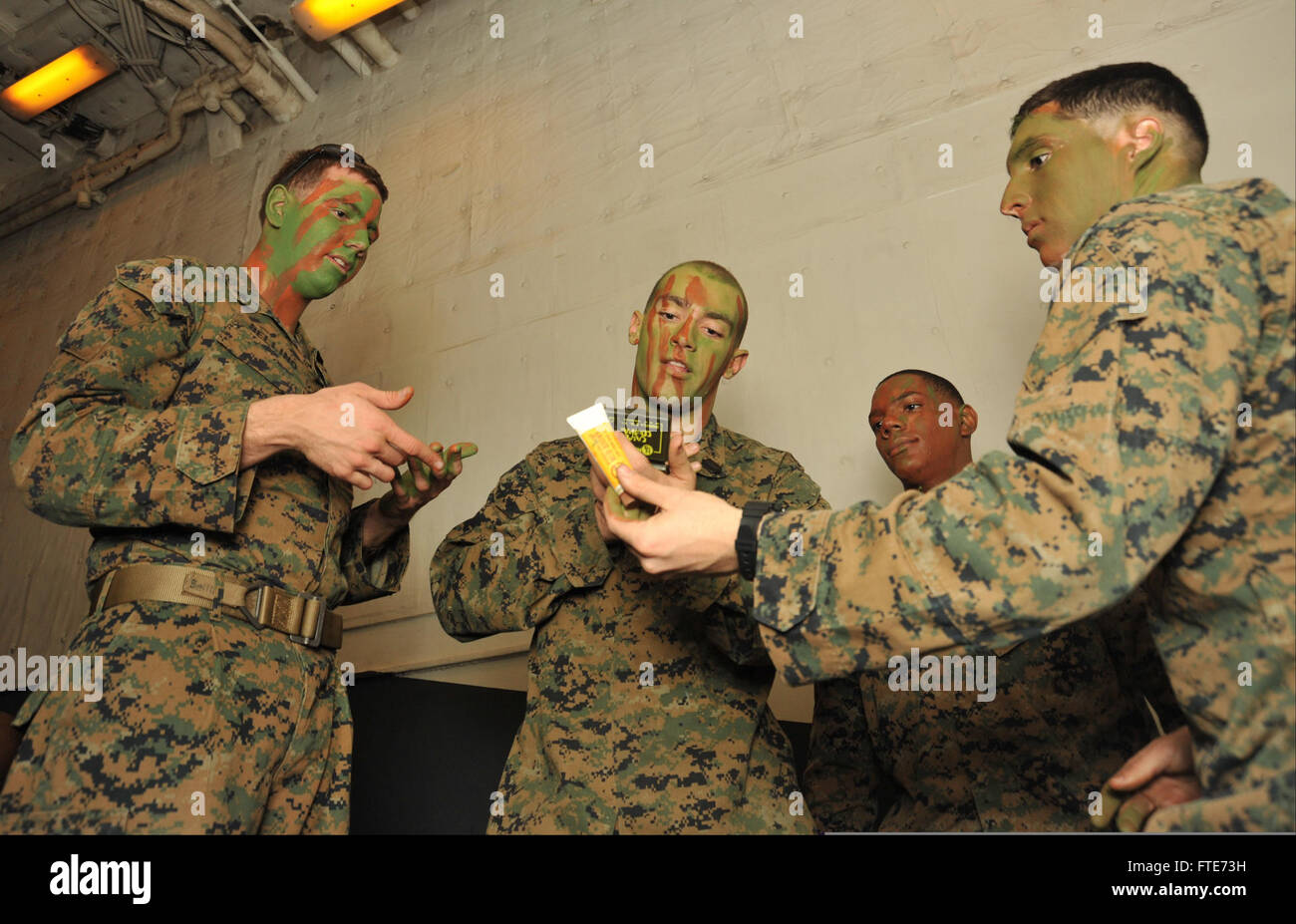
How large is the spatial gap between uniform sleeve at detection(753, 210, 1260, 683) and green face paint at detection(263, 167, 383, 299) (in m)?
1.48

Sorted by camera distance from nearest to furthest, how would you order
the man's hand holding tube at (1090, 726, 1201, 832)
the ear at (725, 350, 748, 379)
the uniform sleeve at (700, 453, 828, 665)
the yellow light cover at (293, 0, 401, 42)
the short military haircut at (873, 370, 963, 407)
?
the man's hand holding tube at (1090, 726, 1201, 832) → the uniform sleeve at (700, 453, 828, 665) → the ear at (725, 350, 748, 379) → the short military haircut at (873, 370, 963, 407) → the yellow light cover at (293, 0, 401, 42)

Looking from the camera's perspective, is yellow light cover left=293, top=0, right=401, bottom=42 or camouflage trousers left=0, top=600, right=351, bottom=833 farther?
yellow light cover left=293, top=0, right=401, bottom=42

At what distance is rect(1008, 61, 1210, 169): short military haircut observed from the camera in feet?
5.03

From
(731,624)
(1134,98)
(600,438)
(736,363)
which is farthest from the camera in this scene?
(736,363)

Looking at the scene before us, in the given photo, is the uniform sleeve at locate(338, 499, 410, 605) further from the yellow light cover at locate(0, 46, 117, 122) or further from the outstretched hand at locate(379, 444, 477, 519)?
the yellow light cover at locate(0, 46, 117, 122)

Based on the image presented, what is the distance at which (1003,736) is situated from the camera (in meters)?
2.02

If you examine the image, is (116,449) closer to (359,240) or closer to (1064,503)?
(359,240)

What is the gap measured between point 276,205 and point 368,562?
2.92 ft

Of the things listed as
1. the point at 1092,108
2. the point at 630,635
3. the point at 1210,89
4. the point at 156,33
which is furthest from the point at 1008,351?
the point at 156,33

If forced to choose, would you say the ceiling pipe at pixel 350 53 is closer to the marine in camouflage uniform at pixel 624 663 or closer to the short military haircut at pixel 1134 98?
the marine in camouflage uniform at pixel 624 663

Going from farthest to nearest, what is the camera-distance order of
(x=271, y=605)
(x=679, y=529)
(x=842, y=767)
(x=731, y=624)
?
(x=842, y=767), (x=731, y=624), (x=271, y=605), (x=679, y=529)

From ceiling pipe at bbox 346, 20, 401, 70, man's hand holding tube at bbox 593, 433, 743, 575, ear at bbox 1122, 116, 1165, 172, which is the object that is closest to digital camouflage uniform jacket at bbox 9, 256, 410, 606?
man's hand holding tube at bbox 593, 433, 743, 575

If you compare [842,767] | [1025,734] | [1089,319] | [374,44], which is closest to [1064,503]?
[1089,319]

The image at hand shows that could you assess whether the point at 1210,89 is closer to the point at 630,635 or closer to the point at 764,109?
the point at 764,109
